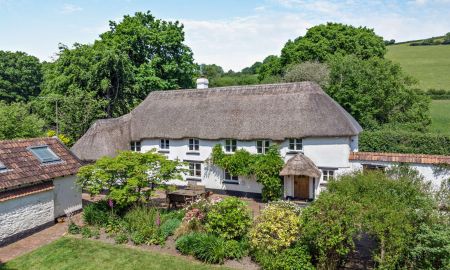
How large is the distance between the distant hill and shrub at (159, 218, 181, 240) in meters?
43.7

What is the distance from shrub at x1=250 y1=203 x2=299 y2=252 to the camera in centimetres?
1242

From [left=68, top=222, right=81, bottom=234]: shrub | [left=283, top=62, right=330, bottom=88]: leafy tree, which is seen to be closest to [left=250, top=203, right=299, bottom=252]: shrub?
[left=68, top=222, right=81, bottom=234]: shrub

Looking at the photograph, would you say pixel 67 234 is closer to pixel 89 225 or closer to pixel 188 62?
pixel 89 225

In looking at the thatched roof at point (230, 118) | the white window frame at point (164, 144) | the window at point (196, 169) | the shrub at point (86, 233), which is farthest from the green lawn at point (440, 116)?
the shrub at point (86, 233)

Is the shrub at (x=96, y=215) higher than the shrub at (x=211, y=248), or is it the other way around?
the shrub at (x=96, y=215)

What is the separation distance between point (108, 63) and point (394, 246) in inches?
1108

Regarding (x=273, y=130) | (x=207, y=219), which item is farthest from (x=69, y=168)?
(x=273, y=130)

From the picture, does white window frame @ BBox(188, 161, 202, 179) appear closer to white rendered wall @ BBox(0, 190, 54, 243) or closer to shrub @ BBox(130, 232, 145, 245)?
shrub @ BBox(130, 232, 145, 245)

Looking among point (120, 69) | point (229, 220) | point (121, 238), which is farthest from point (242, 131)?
point (120, 69)

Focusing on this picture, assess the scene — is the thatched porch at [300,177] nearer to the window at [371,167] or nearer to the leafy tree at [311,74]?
the window at [371,167]

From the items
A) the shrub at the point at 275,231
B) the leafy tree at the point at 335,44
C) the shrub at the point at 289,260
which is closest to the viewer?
the shrub at the point at 289,260

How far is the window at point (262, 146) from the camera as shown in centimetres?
2239

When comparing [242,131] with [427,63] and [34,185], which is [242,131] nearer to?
[34,185]

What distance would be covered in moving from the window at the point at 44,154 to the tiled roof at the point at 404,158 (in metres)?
17.7
